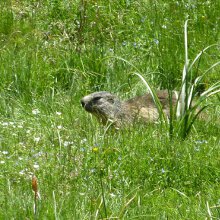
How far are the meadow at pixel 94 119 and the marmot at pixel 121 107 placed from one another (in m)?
0.22

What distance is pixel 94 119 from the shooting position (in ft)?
26.3

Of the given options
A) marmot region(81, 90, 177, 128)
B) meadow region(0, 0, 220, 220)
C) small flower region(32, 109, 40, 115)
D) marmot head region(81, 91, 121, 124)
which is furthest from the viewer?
marmot region(81, 90, 177, 128)

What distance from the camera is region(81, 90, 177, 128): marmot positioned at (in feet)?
27.1

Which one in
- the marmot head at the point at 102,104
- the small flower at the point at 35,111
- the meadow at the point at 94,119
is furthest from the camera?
the marmot head at the point at 102,104

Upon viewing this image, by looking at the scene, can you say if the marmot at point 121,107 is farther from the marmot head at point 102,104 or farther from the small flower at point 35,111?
the small flower at point 35,111

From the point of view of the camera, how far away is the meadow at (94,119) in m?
5.50

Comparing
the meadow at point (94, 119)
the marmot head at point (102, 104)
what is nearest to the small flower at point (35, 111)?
the meadow at point (94, 119)

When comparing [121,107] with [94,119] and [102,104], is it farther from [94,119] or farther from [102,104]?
[94,119]

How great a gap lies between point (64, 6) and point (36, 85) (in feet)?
7.33

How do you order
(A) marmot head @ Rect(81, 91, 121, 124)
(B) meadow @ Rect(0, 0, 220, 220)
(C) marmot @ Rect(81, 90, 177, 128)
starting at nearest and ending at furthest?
(B) meadow @ Rect(0, 0, 220, 220) → (A) marmot head @ Rect(81, 91, 121, 124) → (C) marmot @ Rect(81, 90, 177, 128)

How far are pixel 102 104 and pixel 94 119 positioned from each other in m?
0.37

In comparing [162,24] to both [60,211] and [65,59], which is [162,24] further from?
[60,211]

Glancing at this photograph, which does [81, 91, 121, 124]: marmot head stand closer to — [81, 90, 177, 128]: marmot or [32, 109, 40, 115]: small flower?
[81, 90, 177, 128]: marmot

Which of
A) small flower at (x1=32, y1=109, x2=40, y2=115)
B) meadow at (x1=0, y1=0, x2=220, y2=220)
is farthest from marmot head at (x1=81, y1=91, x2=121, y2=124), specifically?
small flower at (x1=32, y1=109, x2=40, y2=115)
